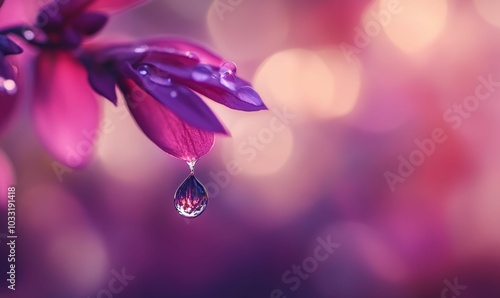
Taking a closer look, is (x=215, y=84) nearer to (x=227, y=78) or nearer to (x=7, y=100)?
(x=227, y=78)

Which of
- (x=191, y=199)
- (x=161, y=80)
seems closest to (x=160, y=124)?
(x=161, y=80)

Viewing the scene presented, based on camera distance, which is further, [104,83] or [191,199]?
[191,199]

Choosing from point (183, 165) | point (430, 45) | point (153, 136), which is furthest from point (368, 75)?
point (153, 136)

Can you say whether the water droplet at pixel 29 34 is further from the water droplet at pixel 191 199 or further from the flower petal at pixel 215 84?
the water droplet at pixel 191 199

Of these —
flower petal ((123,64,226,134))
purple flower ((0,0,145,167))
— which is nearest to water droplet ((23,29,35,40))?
purple flower ((0,0,145,167))

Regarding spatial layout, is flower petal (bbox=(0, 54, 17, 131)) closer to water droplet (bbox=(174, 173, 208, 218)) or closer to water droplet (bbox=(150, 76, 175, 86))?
water droplet (bbox=(150, 76, 175, 86))

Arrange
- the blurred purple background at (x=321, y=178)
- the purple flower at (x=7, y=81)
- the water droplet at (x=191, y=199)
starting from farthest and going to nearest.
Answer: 1. the blurred purple background at (x=321, y=178)
2. the water droplet at (x=191, y=199)
3. the purple flower at (x=7, y=81)

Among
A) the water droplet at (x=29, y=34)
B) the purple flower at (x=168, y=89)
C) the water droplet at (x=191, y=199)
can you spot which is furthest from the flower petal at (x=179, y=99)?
the water droplet at (x=191, y=199)
